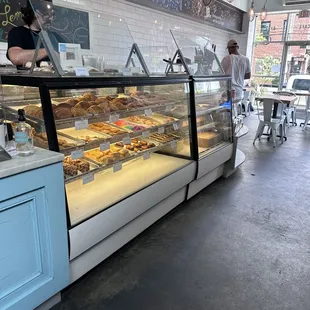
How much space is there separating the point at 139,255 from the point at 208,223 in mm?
820

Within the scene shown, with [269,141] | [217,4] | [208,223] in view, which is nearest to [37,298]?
[208,223]

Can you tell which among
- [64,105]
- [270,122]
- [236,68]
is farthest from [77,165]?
[270,122]

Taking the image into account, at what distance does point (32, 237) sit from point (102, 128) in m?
1.20

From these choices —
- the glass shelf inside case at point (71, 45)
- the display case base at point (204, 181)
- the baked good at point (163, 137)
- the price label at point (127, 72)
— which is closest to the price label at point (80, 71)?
the glass shelf inside case at point (71, 45)

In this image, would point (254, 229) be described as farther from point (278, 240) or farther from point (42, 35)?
point (42, 35)

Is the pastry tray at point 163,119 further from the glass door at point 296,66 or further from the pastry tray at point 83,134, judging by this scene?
the glass door at point 296,66

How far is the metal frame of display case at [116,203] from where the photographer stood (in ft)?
5.57

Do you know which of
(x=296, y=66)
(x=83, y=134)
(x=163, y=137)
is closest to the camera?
(x=83, y=134)

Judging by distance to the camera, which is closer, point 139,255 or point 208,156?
point 139,255

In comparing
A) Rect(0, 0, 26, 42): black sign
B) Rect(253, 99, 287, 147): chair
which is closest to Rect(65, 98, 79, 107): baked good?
Rect(0, 0, 26, 42): black sign

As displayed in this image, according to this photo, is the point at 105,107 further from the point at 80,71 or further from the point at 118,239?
the point at 118,239

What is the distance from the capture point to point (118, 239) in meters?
2.25

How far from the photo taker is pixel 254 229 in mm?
2699

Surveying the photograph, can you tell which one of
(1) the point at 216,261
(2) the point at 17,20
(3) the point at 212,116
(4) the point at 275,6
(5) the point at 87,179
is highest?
(4) the point at 275,6
